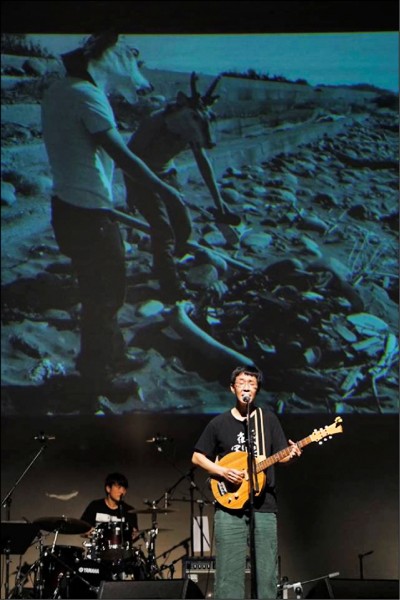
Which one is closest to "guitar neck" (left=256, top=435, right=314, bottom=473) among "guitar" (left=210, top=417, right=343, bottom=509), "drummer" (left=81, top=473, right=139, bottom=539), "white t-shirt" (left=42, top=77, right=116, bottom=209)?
"guitar" (left=210, top=417, right=343, bottom=509)

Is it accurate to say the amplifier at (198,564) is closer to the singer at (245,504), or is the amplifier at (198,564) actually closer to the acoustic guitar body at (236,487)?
the singer at (245,504)

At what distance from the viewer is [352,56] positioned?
355 inches

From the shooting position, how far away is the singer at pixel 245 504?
5.56 metres

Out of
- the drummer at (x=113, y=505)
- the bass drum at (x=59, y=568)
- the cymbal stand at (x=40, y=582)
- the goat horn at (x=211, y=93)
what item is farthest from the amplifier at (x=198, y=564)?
the goat horn at (x=211, y=93)

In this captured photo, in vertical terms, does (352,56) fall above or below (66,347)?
above

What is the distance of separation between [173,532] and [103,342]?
1.86m

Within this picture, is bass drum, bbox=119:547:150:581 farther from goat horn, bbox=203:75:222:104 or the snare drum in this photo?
goat horn, bbox=203:75:222:104

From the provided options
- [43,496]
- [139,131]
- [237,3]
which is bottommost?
[43,496]

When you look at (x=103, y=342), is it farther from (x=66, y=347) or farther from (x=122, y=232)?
(x=122, y=232)

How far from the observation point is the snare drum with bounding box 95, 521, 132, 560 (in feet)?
26.0

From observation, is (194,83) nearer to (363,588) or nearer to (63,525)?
(63,525)

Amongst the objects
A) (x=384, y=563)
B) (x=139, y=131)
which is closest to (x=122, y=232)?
(x=139, y=131)

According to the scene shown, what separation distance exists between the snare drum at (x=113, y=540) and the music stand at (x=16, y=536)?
3.17ft

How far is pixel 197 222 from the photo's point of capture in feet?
29.6
